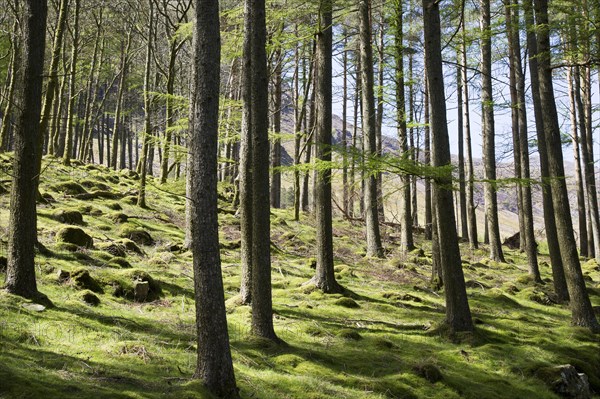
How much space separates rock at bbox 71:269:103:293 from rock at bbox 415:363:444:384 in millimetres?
5576

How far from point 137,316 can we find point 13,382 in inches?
131

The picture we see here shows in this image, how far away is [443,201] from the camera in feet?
28.9

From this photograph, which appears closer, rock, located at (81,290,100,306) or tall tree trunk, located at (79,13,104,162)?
rock, located at (81,290,100,306)

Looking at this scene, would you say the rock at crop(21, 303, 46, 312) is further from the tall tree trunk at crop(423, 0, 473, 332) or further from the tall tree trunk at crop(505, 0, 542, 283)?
the tall tree trunk at crop(505, 0, 542, 283)

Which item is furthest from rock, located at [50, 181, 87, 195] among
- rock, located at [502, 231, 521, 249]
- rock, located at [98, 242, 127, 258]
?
rock, located at [502, 231, 521, 249]

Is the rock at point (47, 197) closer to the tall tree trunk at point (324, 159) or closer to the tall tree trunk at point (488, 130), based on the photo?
the tall tree trunk at point (324, 159)

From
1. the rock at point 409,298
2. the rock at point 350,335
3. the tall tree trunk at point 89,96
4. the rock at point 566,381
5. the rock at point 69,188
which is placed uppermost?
the tall tree trunk at point 89,96

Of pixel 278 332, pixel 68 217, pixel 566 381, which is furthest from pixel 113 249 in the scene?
pixel 566 381

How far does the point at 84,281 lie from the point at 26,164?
2.37 m

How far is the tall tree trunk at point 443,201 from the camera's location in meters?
8.73

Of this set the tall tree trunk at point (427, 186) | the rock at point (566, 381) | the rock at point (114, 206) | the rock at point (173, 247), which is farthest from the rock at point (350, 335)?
the rock at point (114, 206)

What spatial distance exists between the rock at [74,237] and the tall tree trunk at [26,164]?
10.7 ft

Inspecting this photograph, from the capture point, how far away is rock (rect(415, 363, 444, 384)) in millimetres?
6926

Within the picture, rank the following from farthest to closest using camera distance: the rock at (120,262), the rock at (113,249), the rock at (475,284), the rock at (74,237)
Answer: the rock at (475,284)
the rock at (113,249)
the rock at (74,237)
the rock at (120,262)
